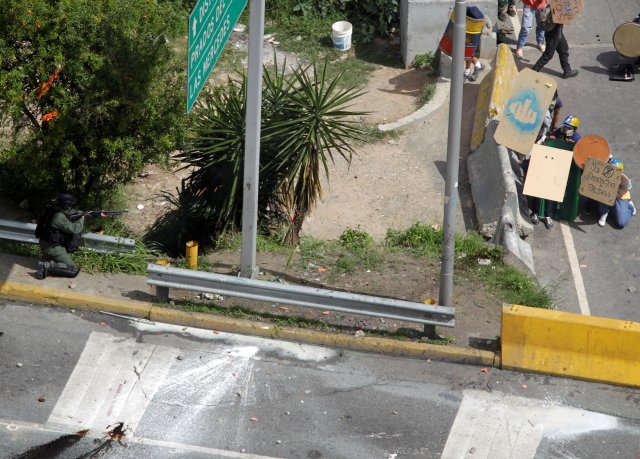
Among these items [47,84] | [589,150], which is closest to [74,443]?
[47,84]

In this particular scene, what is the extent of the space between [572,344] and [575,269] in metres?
3.61

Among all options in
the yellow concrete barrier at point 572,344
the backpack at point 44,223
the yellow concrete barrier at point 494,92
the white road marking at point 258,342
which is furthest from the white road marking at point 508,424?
the yellow concrete barrier at point 494,92

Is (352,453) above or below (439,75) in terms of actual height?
below

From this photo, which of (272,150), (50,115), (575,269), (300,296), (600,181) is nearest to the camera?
(300,296)

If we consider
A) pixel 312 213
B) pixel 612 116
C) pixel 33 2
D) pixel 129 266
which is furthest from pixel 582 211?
pixel 33 2

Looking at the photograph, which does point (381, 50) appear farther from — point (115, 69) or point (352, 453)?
point (352, 453)

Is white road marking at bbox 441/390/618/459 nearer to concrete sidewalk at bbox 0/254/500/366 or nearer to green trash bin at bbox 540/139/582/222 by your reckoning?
concrete sidewalk at bbox 0/254/500/366

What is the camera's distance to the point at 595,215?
1357 centimetres

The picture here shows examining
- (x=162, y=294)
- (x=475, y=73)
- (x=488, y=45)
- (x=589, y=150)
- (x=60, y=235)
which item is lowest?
(x=162, y=294)

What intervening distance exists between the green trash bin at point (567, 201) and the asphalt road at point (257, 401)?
4.67 m

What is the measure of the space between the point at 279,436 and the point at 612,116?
9.38 meters

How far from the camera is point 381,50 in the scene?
17516 mm

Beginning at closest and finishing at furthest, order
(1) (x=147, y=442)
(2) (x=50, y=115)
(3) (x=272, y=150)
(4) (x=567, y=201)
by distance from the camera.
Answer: (1) (x=147, y=442) < (2) (x=50, y=115) < (3) (x=272, y=150) < (4) (x=567, y=201)

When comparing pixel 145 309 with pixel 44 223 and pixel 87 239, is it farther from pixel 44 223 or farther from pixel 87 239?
pixel 44 223
